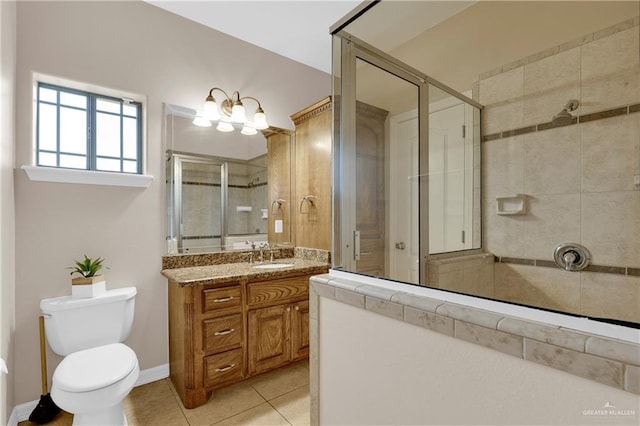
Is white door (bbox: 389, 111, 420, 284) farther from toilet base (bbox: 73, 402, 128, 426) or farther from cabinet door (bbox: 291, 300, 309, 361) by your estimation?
toilet base (bbox: 73, 402, 128, 426)

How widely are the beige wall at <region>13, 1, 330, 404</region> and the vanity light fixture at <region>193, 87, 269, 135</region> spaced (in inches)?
4.4

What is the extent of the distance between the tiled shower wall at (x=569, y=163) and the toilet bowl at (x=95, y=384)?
6.43 feet

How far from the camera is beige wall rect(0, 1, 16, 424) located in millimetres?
1388

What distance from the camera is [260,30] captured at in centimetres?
245

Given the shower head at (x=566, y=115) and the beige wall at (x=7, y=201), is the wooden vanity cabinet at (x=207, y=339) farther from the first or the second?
the shower head at (x=566, y=115)

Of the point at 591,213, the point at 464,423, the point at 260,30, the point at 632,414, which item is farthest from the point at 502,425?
the point at 260,30

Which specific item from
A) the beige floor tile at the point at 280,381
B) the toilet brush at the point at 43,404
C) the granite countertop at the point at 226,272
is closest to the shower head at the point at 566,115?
the granite countertop at the point at 226,272

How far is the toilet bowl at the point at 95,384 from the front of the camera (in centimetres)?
133

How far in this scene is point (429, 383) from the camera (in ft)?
2.68

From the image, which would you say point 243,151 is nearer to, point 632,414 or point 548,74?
point 548,74

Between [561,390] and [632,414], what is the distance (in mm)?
98

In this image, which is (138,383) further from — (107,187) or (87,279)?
(107,187)

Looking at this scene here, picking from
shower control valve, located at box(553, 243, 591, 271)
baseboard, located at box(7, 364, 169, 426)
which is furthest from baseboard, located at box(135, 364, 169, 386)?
shower control valve, located at box(553, 243, 591, 271)

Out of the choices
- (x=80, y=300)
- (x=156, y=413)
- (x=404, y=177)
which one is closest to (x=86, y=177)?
(x=80, y=300)
